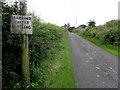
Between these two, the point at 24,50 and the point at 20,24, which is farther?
the point at 24,50

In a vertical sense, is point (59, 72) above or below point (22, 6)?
below

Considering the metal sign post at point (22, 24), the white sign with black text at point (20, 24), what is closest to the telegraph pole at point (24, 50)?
the metal sign post at point (22, 24)

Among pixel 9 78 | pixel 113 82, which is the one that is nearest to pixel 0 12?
pixel 9 78

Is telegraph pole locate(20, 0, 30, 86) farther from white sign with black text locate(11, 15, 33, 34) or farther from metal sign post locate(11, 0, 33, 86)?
white sign with black text locate(11, 15, 33, 34)

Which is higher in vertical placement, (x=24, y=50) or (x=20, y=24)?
(x=20, y=24)

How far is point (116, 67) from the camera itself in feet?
21.2

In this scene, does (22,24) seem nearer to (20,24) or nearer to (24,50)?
(20,24)

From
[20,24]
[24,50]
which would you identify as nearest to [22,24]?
[20,24]

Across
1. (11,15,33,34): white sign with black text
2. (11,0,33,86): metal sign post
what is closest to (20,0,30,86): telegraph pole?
(11,0,33,86): metal sign post

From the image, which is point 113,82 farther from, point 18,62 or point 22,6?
point 22,6

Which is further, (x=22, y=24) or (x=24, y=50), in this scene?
(x=24, y=50)


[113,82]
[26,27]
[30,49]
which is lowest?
[113,82]

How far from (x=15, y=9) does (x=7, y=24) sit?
2.16 feet

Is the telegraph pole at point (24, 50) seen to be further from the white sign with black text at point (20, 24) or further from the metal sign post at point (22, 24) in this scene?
the white sign with black text at point (20, 24)
